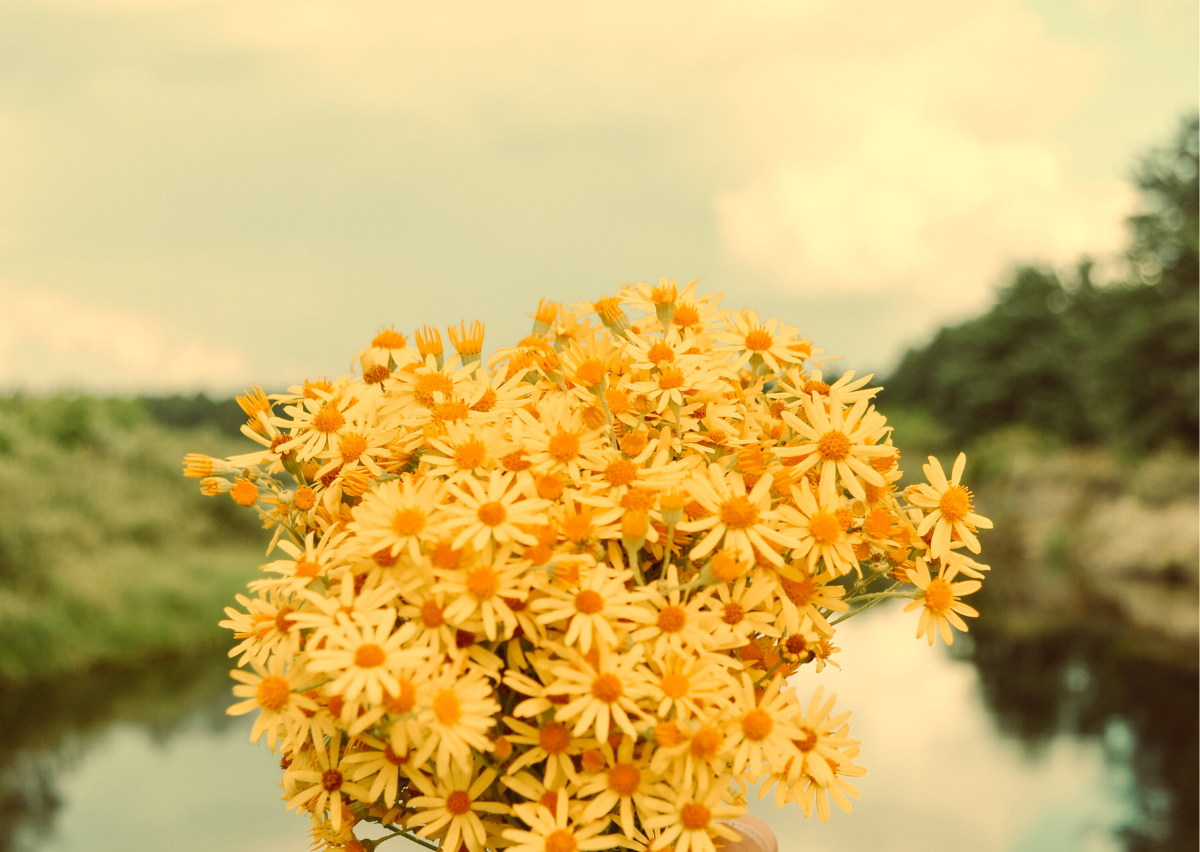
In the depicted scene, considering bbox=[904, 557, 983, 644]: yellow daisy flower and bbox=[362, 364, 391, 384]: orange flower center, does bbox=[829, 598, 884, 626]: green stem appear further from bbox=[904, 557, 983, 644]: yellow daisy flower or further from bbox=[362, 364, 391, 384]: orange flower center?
bbox=[362, 364, 391, 384]: orange flower center

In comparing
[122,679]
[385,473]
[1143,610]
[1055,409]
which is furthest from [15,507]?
[1055,409]

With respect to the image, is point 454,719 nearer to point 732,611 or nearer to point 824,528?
point 732,611

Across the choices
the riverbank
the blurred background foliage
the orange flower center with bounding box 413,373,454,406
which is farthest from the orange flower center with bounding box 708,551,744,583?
the blurred background foliage

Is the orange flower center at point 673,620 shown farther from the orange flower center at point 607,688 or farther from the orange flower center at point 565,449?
the orange flower center at point 565,449

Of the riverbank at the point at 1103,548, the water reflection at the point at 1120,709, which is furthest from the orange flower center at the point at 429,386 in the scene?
the riverbank at the point at 1103,548

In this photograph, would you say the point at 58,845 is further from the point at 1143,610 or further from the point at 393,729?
the point at 1143,610

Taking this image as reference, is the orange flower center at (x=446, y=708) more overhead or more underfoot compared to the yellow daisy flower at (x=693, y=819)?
more overhead
